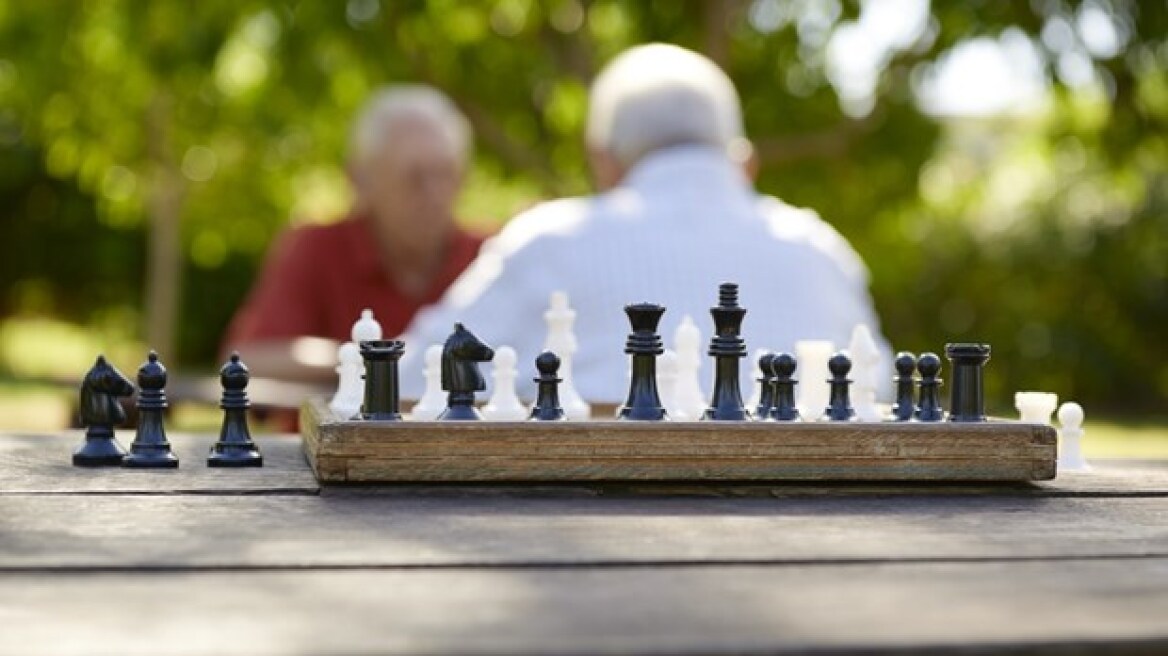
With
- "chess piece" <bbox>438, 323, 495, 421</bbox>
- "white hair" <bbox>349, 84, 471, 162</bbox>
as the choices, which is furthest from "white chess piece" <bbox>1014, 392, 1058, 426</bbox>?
"white hair" <bbox>349, 84, 471, 162</bbox>

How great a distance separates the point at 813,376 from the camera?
2.80 meters

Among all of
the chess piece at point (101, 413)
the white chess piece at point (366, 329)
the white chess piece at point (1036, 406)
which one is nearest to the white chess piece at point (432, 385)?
the white chess piece at point (366, 329)

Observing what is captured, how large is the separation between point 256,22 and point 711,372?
4.22 meters

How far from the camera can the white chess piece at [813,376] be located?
2.77m

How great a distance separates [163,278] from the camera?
1353cm

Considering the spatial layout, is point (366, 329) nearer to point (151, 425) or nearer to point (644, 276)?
point (151, 425)

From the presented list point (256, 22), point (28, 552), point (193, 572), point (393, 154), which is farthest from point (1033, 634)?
point (256, 22)

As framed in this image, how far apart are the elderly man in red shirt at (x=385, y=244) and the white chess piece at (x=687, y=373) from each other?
2.33 metres

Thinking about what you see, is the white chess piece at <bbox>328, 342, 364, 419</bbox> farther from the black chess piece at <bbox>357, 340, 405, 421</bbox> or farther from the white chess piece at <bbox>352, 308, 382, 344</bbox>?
the black chess piece at <bbox>357, 340, 405, 421</bbox>

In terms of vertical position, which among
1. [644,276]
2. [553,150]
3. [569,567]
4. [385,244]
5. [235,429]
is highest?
[553,150]

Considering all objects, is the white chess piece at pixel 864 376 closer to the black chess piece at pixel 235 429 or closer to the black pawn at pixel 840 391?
the black pawn at pixel 840 391

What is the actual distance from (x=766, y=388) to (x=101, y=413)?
942mm

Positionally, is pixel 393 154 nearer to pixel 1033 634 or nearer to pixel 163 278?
pixel 1033 634

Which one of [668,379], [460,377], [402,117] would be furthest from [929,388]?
[402,117]
